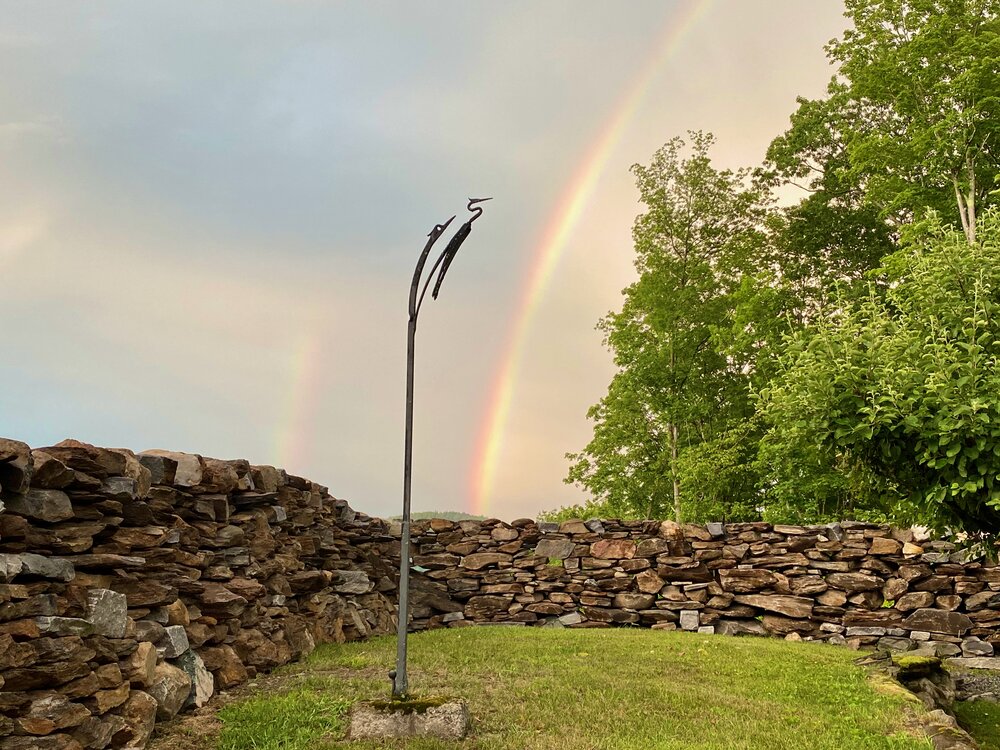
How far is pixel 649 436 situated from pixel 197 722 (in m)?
21.8

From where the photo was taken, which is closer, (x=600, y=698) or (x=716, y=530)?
(x=600, y=698)

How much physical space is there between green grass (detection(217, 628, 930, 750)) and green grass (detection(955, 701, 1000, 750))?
131cm

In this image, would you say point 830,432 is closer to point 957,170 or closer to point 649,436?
point 957,170

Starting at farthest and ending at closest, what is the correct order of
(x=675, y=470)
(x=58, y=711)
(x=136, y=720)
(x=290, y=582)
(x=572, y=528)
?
1. (x=675, y=470)
2. (x=572, y=528)
3. (x=290, y=582)
4. (x=136, y=720)
5. (x=58, y=711)

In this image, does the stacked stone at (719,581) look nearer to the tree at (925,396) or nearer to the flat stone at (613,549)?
the flat stone at (613,549)

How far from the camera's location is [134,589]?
6613mm

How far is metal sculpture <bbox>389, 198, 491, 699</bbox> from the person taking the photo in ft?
22.2

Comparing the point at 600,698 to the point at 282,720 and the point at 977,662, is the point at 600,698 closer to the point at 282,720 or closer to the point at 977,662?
the point at 282,720

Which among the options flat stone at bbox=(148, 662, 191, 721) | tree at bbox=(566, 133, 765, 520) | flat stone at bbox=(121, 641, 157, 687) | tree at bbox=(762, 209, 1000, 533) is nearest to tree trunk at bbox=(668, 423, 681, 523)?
tree at bbox=(566, 133, 765, 520)

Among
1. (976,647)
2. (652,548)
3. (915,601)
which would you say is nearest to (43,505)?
(652,548)

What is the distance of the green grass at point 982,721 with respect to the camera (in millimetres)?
8766

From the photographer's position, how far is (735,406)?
25.6 meters

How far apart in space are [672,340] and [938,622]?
13391 mm

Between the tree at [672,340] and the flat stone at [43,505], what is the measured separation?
831 inches
